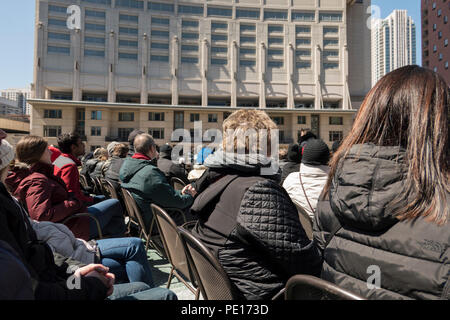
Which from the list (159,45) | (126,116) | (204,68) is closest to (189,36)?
(159,45)

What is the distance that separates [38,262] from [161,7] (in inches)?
2087

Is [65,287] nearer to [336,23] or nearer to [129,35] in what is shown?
[129,35]

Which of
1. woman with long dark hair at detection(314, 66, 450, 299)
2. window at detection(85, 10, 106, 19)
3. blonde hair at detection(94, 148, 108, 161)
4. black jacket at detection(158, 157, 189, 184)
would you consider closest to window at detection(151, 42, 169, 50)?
window at detection(85, 10, 106, 19)

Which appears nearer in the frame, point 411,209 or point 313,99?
point 411,209

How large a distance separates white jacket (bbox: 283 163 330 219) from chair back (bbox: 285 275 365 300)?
69.0 inches

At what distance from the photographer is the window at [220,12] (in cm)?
4750

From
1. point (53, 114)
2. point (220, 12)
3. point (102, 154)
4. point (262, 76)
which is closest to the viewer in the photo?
point (102, 154)

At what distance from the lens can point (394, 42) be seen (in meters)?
123

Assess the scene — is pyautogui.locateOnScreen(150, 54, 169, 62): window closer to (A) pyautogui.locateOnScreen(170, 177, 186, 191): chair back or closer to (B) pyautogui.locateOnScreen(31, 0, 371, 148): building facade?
(B) pyautogui.locateOnScreen(31, 0, 371, 148): building facade

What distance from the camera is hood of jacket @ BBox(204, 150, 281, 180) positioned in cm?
165

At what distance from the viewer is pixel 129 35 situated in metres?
45.1

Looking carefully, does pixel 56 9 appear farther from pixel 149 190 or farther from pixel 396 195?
pixel 396 195
